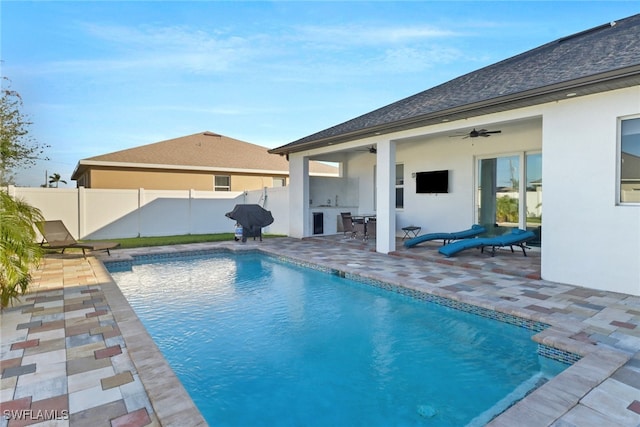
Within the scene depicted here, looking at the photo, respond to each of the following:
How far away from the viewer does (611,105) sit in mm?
5562

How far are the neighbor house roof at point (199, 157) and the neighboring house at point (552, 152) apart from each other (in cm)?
855

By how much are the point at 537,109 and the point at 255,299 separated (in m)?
6.14

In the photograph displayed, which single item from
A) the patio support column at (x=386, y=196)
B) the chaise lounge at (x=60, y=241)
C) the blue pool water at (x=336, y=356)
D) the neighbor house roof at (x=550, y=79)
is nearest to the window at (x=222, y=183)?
the chaise lounge at (x=60, y=241)

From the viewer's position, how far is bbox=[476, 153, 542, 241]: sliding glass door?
30.3 feet

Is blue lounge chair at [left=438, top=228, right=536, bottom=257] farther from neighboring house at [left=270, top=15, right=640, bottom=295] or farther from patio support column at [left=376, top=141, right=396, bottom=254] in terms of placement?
patio support column at [left=376, top=141, right=396, bottom=254]

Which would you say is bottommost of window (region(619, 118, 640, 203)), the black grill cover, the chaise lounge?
the chaise lounge

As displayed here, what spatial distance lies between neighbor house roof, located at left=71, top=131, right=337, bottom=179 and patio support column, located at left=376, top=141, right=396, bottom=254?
10798 mm

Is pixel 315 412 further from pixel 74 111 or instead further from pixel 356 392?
pixel 74 111

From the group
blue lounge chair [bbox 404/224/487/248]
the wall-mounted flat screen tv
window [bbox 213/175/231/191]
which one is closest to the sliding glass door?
blue lounge chair [bbox 404/224/487/248]

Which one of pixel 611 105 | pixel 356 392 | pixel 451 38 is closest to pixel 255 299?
pixel 356 392

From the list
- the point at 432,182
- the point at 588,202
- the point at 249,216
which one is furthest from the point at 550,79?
the point at 249,216

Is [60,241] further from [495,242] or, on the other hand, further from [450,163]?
[450,163]

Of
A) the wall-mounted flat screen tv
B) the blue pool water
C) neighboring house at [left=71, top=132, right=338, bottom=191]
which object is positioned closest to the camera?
the blue pool water

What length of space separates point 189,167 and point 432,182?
11.8 m
